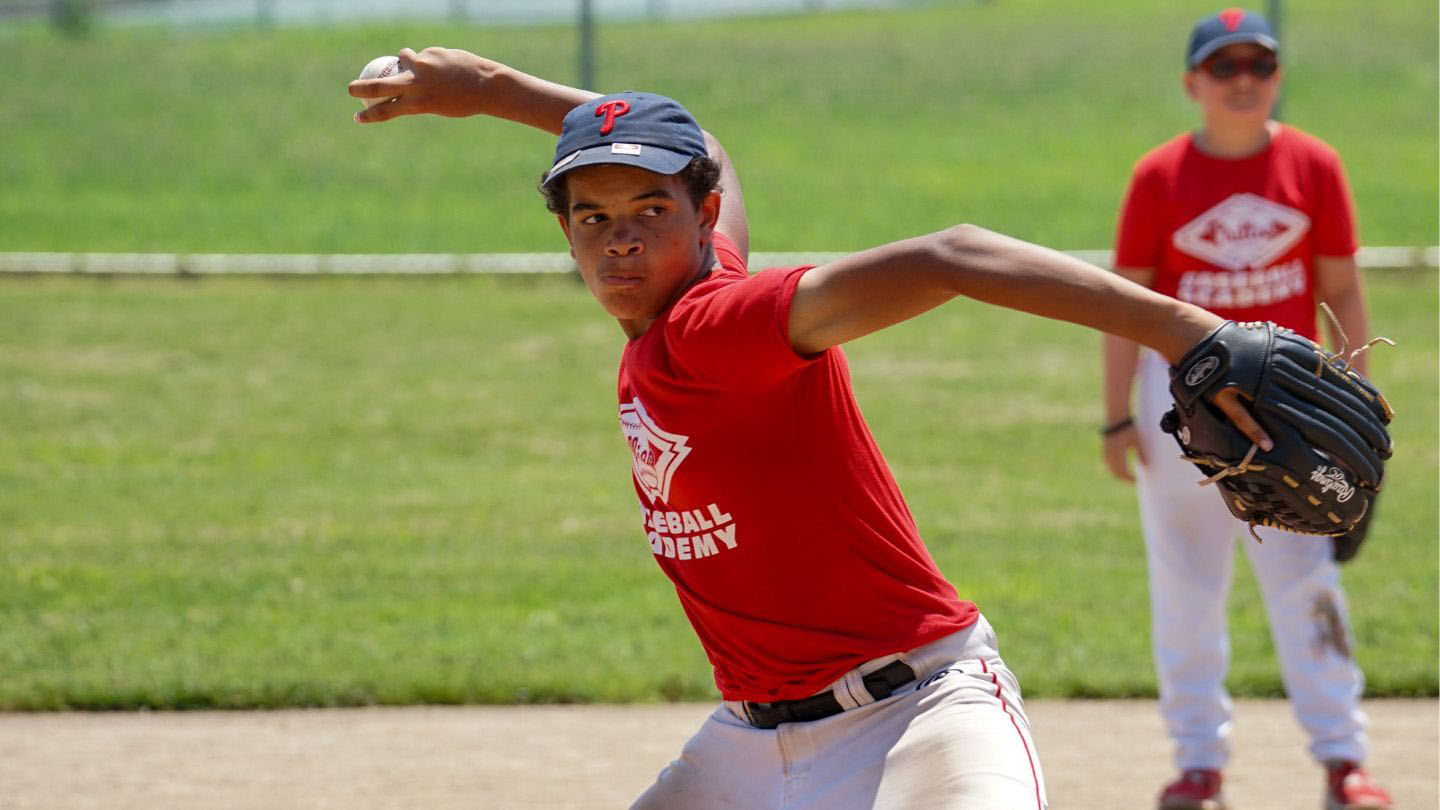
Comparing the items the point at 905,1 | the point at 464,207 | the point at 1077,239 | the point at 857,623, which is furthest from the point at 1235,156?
the point at 905,1

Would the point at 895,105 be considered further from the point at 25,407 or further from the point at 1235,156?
the point at 1235,156

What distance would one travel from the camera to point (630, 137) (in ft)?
10.7

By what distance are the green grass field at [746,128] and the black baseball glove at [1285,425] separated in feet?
49.6

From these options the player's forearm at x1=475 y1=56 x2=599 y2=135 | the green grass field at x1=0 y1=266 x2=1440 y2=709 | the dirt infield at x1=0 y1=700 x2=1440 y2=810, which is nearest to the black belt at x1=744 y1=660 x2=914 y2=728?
the player's forearm at x1=475 y1=56 x2=599 y2=135

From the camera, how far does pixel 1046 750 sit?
5.91 metres

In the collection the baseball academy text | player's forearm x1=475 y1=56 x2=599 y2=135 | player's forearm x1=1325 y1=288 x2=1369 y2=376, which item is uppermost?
player's forearm x1=475 y1=56 x2=599 y2=135

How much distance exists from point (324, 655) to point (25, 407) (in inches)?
224

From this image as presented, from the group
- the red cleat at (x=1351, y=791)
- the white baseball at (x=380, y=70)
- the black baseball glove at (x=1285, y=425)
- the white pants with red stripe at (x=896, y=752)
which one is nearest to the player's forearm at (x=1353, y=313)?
the red cleat at (x=1351, y=791)

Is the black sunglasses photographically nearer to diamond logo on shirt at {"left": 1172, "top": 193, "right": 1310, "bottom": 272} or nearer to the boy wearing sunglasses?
the boy wearing sunglasses

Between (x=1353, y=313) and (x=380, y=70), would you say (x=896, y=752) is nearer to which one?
(x=380, y=70)

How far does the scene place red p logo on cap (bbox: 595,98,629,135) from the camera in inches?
129

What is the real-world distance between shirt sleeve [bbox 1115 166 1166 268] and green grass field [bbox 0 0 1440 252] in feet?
40.1

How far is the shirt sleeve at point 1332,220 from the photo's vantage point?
5.59m

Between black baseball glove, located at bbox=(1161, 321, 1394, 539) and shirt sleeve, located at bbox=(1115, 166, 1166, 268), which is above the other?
shirt sleeve, located at bbox=(1115, 166, 1166, 268)
